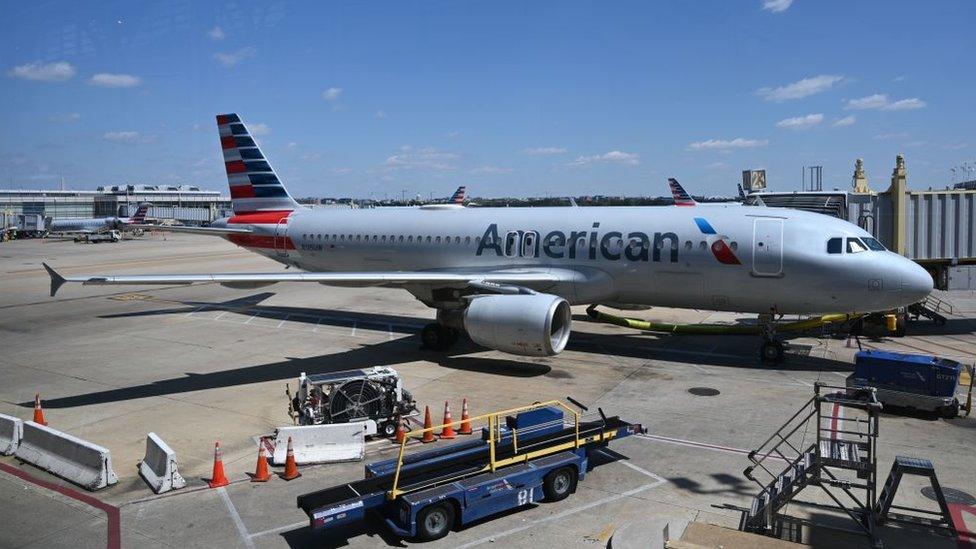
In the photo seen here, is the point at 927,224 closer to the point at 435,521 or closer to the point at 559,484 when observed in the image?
the point at 559,484

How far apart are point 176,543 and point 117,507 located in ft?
6.07

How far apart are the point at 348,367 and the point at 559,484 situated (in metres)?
10.0

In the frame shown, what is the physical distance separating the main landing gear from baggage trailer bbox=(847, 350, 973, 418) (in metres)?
11.0

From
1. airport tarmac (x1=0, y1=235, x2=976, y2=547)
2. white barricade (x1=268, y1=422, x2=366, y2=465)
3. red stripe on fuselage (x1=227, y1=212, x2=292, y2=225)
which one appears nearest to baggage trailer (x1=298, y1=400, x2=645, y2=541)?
airport tarmac (x1=0, y1=235, x2=976, y2=547)

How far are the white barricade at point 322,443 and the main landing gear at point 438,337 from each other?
8746 mm

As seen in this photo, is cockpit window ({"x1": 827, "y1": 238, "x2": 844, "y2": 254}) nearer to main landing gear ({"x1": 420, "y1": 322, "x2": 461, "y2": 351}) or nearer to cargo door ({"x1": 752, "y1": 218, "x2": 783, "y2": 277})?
cargo door ({"x1": 752, "y1": 218, "x2": 783, "y2": 277})

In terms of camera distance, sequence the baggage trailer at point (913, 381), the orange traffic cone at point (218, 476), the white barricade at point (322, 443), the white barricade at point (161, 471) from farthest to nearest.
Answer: the baggage trailer at point (913, 381) → the white barricade at point (322, 443) → the orange traffic cone at point (218, 476) → the white barricade at point (161, 471)

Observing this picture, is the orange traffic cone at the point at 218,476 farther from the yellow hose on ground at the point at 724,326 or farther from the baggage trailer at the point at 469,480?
the yellow hose on ground at the point at 724,326

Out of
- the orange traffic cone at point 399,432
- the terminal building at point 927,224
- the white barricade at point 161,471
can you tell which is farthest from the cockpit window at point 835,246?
the white barricade at point 161,471

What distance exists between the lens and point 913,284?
56.7 ft

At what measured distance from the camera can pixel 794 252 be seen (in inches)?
705

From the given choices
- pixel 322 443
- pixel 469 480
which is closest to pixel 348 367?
pixel 322 443

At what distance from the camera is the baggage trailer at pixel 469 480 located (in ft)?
30.0

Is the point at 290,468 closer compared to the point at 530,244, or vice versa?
the point at 290,468
